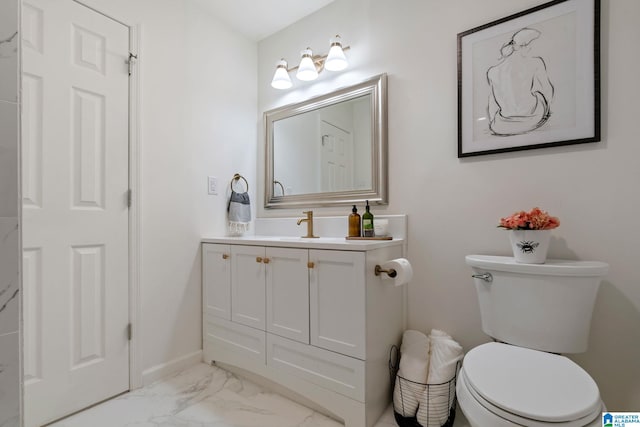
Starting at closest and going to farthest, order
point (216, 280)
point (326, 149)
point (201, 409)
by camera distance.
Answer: point (201, 409)
point (216, 280)
point (326, 149)

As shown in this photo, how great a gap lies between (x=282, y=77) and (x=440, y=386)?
2.07 meters

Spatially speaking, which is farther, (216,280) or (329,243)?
(216,280)

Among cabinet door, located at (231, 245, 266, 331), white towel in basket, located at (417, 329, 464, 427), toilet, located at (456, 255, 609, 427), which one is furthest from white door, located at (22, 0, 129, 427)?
toilet, located at (456, 255, 609, 427)

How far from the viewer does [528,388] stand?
87 cm

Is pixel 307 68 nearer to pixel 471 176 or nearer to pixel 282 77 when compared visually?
pixel 282 77

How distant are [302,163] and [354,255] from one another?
103 centimetres

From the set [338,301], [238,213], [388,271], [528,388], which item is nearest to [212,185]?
[238,213]

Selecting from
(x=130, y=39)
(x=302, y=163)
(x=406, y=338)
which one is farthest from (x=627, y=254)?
(x=130, y=39)

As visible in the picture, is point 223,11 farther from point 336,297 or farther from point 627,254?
point 627,254

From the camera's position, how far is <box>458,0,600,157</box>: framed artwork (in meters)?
1.25

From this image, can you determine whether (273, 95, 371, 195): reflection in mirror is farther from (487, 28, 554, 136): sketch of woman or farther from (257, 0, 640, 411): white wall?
(487, 28, 554, 136): sketch of woman

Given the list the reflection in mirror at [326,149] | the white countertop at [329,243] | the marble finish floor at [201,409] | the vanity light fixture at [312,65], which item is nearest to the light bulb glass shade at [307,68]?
the vanity light fixture at [312,65]

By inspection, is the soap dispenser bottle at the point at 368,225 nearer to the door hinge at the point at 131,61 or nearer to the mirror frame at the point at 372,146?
the mirror frame at the point at 372,146

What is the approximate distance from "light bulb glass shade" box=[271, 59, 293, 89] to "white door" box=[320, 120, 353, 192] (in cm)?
39
